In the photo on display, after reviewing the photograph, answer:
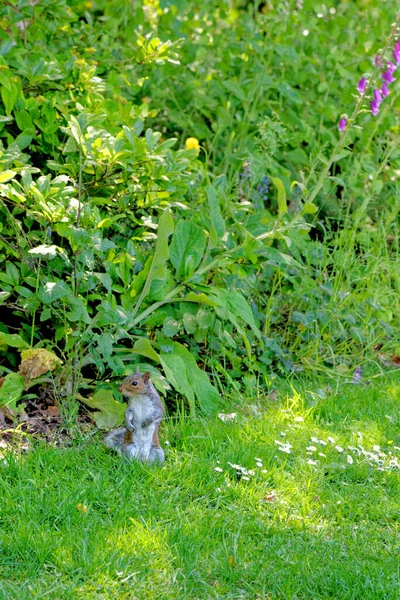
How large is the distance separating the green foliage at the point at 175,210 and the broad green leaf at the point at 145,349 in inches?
0.4

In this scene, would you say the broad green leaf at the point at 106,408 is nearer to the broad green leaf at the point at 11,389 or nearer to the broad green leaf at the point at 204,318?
the broad green leaf at the point at 11,389

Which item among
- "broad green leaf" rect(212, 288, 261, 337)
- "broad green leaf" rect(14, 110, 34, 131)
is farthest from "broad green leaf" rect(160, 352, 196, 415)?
"broad green leaf" rect(14, 110, 34, 131)

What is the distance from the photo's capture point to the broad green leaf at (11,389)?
3.84m

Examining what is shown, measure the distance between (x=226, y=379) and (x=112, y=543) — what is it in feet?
5.57

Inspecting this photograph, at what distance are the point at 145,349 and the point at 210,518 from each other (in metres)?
1.02

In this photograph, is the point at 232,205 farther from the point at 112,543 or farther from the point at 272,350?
the point at 112,543

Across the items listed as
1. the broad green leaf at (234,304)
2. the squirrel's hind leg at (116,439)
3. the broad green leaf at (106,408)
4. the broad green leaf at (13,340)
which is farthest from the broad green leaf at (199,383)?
the broad green leaf at (13,340)

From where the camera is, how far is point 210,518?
3.22 meters

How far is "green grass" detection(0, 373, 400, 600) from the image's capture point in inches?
112

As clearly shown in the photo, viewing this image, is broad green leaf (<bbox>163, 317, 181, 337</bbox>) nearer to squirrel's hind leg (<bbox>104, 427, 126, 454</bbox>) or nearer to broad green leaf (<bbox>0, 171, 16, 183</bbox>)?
squirrel's hind leg (<bbox>104, 427, 126, 454</bbox>)

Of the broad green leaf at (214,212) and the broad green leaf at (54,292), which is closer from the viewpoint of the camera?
the broad green leaf at (54,292)

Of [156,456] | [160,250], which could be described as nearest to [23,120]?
[160,250]

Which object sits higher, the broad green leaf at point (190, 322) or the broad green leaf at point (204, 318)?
the broad green leaf at point (204, 318)

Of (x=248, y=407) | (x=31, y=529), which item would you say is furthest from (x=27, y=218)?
(x=31, y=529)
